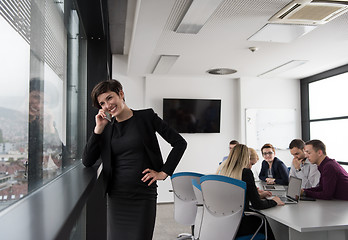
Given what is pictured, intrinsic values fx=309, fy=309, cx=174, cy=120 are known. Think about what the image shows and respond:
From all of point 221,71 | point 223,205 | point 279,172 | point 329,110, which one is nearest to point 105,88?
point 223,205

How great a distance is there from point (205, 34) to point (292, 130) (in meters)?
4.42

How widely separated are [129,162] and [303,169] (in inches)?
118

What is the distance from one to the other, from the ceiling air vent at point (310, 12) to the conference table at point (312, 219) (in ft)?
6.79

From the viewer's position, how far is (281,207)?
294cm

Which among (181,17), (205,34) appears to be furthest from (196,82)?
(181,17)

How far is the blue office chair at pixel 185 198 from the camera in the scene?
3.80 metres

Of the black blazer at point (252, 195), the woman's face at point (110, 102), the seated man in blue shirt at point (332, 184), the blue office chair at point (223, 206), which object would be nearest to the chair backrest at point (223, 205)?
the blue office chair at point (223, 206)

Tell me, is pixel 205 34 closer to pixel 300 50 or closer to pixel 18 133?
pixel 300 50

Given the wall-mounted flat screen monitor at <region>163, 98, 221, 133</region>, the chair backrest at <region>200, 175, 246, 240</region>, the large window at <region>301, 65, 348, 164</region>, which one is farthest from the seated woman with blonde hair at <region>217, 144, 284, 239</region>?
the large window at <region>301, 65, 348, 164</region>

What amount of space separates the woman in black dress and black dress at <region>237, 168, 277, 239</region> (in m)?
1.08

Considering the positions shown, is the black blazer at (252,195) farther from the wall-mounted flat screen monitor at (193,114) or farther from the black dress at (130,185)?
the wall-mounted flat screen monitor at (193,114)

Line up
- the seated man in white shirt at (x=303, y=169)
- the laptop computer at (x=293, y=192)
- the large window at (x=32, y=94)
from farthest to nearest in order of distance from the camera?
the seated man in white shirt at (x=303, y=169) → the laptop computer at (x=293, y=192) → the large window at (x=32, y=94)

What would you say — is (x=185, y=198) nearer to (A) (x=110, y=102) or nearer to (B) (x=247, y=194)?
(B) (x=247, y=194)

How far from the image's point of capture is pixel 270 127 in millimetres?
7543
